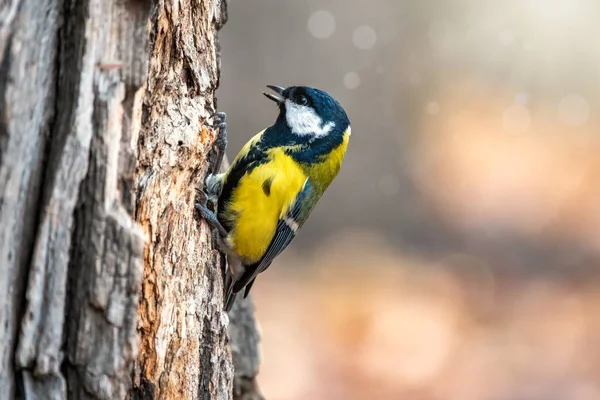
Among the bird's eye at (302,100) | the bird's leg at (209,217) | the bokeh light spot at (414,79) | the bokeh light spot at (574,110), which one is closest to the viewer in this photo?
the bird's leg at (209,217)

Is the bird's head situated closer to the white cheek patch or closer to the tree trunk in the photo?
the white cheek patch

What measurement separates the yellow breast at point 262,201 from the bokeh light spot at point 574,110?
416 centimetres

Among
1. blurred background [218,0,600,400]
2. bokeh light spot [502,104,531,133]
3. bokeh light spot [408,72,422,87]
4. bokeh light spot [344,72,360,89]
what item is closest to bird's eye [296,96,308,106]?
blurred background [218,0,600,400]

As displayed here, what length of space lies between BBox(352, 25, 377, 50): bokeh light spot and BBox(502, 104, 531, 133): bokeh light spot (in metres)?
1.24

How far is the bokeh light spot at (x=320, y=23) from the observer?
535 centimetres

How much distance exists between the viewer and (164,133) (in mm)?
1488

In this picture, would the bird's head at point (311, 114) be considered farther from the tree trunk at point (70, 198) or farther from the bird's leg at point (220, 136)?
the tree trunk at point (70, 198)

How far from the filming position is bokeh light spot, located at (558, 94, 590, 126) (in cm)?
570

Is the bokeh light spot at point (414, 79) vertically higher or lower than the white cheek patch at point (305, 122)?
higher

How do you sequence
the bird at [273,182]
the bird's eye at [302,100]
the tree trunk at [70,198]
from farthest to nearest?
the bird's eye at [302,100], the bird at [273,182], the tree trunk at [70,198]

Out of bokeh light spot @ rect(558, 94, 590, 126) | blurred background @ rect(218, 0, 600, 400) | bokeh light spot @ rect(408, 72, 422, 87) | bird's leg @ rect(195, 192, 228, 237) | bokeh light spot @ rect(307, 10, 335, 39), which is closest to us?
bird's leg @ rect(195, 192, 228, 237)

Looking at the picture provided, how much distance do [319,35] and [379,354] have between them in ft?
8.19

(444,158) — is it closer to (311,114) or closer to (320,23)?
(320,23)

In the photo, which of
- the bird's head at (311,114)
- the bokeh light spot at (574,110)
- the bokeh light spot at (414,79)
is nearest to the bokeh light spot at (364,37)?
the bokeh light spot at (414,79)
